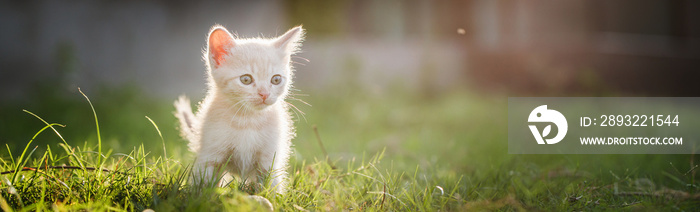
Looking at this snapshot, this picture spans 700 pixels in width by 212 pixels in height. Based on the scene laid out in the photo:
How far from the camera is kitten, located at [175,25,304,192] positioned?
192 centimetres

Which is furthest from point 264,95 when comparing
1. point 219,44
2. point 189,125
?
point 189,125

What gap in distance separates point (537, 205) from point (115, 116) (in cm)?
395

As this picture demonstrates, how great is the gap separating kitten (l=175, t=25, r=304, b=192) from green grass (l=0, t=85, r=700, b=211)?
0.10m

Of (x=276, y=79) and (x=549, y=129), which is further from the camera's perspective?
(x=549, y=129)

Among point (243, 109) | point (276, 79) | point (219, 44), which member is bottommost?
point (243, 109)

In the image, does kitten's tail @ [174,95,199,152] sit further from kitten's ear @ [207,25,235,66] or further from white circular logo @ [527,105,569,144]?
white circular logo @ [527,105,569,144]

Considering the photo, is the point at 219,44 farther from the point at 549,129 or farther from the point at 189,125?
the point at 549,129

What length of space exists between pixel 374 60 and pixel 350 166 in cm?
722

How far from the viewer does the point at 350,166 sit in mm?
2768

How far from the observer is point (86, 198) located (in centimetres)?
174

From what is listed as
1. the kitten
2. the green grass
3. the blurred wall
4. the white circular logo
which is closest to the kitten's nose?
the kitten

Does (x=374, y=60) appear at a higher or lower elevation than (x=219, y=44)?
lower

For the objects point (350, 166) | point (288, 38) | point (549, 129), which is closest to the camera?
point (288, 38)

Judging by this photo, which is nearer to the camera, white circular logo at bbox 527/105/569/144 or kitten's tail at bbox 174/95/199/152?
kitten's tail at bbox 174/95/199/152
